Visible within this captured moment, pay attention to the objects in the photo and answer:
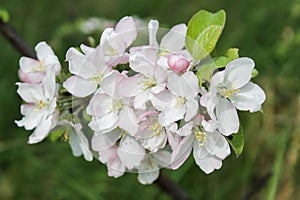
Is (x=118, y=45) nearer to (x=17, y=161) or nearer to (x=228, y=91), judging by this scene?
(x=228, y=91)

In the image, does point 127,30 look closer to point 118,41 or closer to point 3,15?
point 118,41

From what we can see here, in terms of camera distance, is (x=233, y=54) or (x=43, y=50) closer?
(x=233, y=54)

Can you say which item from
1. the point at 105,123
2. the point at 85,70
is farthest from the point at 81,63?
the point at 105,123

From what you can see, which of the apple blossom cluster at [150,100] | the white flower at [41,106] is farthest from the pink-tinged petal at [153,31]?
the white flower at [41,106]

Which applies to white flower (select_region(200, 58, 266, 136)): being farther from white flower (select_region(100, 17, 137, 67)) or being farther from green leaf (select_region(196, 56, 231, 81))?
white flower (select_region(100, 17, 137, 67))

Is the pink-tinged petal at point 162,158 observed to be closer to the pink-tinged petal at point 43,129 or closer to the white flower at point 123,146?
the white flower at point 123,146

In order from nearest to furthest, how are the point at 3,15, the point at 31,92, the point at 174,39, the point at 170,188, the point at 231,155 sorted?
the point at 174,39 → the point at 31,92 → the point at 3,15 → the point at 170,188 → the point at 231,155

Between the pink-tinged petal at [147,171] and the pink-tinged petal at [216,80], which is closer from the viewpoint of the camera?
the pink-tinged petal at [216,80]
